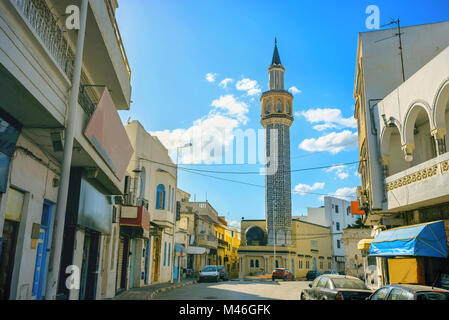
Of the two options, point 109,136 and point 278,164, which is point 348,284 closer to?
point 109,136

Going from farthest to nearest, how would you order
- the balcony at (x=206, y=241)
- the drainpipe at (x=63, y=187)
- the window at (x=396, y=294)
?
the balcony at (x=206, y=241) → the window at (x=396, y=294) → the drainpipe at (x=63, y=187)

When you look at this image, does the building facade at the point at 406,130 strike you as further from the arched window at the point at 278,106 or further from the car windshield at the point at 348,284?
the arched window at the point at 278,106

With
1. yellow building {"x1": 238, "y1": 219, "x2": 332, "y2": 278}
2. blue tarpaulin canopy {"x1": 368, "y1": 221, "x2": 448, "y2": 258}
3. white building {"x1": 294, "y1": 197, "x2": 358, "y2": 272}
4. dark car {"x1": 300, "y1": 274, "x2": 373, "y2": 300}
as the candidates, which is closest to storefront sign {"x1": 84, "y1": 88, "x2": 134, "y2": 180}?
dark car {"x1": 300, "y1": 274, "x2": 373, "y2": 300}

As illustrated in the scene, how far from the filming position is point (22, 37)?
6.28 meters

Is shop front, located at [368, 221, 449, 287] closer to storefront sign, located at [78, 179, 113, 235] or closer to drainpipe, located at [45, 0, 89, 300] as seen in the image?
storefront sign, located at [78, 179, 113, 235]

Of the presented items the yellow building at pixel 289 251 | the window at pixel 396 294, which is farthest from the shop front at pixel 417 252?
the yellow building at pixel 289 251

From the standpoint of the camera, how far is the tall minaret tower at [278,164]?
198 feet

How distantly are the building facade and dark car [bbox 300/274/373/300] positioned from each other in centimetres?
311

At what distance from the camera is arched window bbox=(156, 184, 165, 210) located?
25.4 m

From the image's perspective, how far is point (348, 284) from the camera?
451 inches

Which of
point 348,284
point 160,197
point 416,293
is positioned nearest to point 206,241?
point 160,197

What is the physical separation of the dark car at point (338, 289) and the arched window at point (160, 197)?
1427cm

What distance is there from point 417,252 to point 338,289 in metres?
3.25
